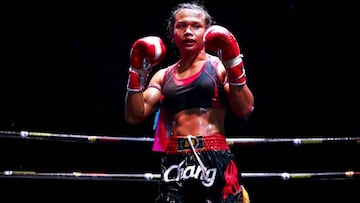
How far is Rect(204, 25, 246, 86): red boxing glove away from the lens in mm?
1892

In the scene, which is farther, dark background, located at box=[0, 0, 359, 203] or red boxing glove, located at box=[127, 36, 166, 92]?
dark background, located at box=[0, 0, 359, 203]

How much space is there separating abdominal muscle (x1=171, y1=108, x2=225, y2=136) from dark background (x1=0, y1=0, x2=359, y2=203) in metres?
1.14

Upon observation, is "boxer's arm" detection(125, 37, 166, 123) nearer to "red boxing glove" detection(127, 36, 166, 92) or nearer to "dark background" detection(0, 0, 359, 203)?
"red boxing glove" detection(127, 36, 166, 92)

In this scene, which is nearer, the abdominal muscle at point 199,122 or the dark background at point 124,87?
the abdominal muscle at point 199,122

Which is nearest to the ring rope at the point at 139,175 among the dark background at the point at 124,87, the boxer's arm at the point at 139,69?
the dark background at the point at 124,87

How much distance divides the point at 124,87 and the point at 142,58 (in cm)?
129

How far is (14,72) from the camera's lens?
125 inches

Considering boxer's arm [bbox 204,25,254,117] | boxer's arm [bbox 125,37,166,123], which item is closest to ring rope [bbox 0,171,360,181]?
boxer's arm [bbox 125,37,166,123]

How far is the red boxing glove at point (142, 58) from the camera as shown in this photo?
6.54 ft

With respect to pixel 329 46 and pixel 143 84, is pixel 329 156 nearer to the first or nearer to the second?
pixel 329 46

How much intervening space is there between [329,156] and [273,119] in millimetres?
412

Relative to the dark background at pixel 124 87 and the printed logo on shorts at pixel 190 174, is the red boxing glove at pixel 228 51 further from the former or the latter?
the dark background at pixel 124 87

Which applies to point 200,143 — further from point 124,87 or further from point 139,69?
point 124,87

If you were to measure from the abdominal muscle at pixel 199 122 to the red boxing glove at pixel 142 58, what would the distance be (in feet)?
0.71
